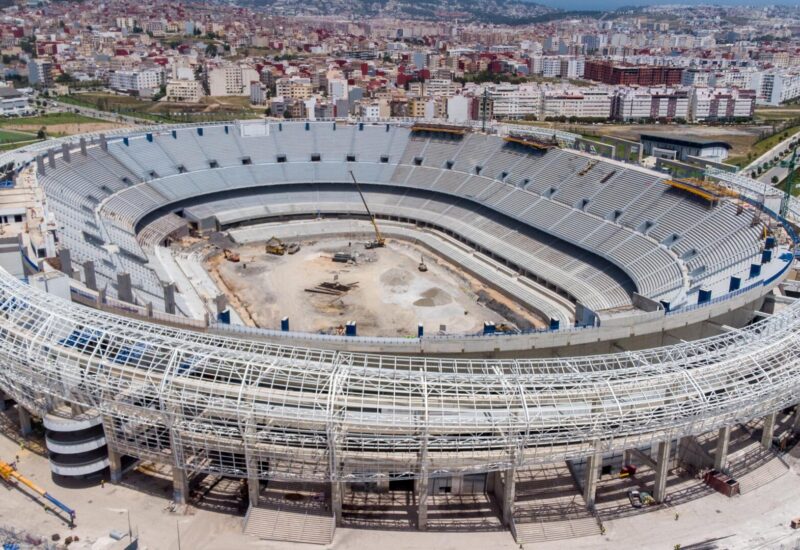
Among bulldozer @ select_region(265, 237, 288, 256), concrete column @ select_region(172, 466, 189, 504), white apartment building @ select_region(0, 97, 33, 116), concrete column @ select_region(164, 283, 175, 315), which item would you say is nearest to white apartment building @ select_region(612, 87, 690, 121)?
bulldozer @ select_region(265, 237, 288, 256)

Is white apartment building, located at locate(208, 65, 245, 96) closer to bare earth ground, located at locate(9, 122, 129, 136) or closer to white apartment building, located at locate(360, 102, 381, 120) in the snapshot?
bare earth ground, located at locate(9, 122, 129, 136)

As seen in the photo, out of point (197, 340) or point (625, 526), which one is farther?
point (197, 340)

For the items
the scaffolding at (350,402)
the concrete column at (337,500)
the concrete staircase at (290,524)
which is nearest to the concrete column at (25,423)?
the scaffolding at (350,402)

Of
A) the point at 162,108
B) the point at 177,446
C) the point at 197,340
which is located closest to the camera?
the point at 177,446

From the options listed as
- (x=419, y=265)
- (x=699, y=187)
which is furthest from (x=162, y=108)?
(x=699, y=187)

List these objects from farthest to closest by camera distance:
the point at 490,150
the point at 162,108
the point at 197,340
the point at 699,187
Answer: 1. the point at 162,108
2. the point at 490,150
3. the point at 699,187
4. the point at 197,340

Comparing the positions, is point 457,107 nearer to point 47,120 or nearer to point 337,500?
point 47,120

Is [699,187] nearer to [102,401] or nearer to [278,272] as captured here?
[278,272]
